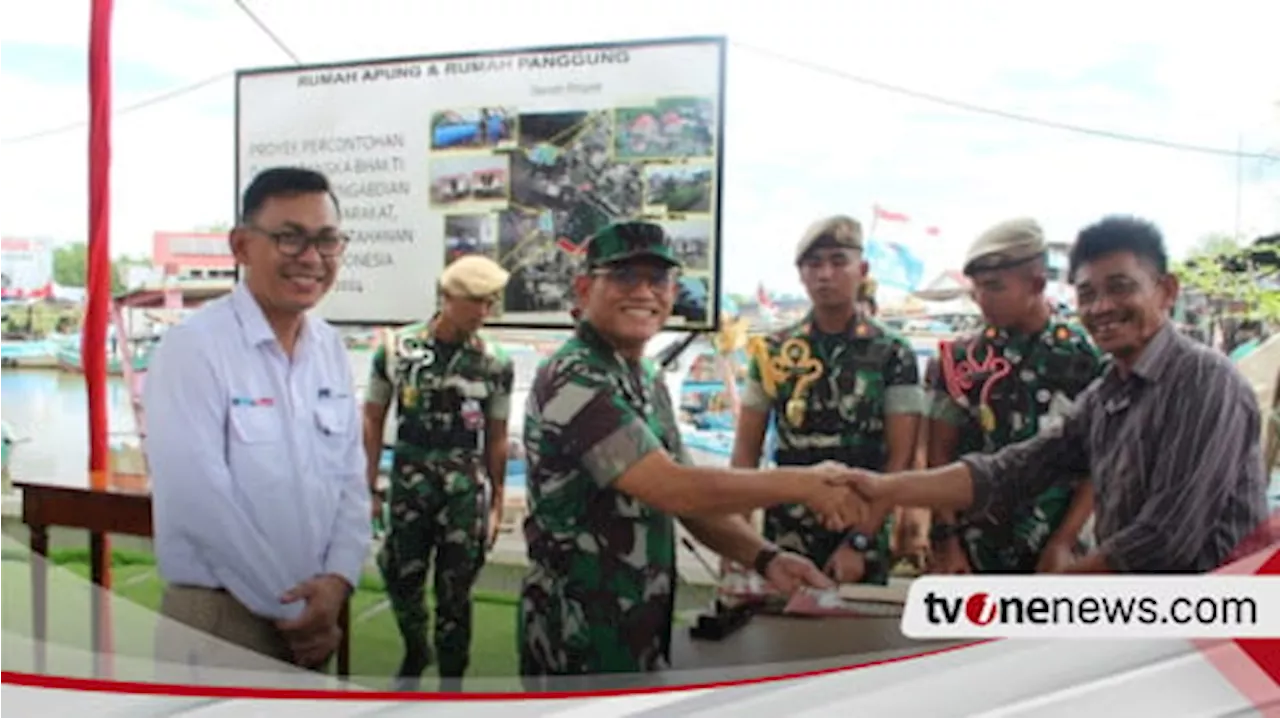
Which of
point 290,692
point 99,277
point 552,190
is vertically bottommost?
point 290,692

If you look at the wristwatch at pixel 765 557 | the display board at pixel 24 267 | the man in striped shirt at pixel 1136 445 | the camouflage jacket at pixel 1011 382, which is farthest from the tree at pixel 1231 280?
the display board at pixel 24 267

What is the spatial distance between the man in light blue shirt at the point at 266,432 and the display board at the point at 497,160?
1.9 inches

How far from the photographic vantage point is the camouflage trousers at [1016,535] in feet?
5.07

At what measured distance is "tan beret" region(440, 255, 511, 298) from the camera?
1450 mm

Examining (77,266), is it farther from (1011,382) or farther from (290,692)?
(1011,382)

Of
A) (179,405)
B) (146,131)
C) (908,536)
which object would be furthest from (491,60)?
(908,536)

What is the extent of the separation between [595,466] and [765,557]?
0.27 metres

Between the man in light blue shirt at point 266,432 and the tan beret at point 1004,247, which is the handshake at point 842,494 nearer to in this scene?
the tan beret at point 1004,247

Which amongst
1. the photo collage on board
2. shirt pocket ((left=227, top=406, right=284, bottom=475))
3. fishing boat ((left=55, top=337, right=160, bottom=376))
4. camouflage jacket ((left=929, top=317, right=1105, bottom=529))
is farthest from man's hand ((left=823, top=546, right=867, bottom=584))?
fishing boat ((left=55, top=337, right=160, bottom=376))

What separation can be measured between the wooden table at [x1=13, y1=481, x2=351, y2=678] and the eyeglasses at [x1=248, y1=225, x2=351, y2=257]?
42 cm

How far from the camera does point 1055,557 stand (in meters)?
1.58

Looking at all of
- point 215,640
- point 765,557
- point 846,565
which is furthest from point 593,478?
point 215,640

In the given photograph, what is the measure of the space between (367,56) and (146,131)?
32 cm

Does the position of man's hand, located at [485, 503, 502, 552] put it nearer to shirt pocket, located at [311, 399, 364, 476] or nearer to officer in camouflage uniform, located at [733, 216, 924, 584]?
shirt pocket, located at [311, 399, 364, 476]
